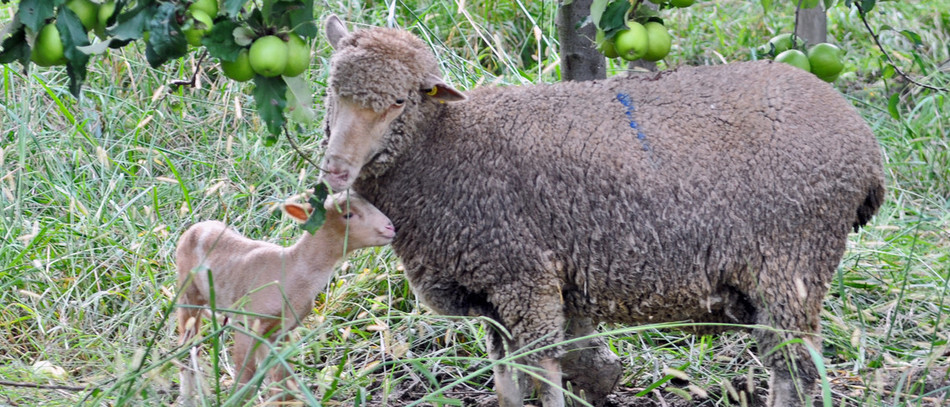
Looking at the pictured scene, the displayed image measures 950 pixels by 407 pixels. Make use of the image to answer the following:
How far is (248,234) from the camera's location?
4.66 m

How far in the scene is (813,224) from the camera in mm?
3057

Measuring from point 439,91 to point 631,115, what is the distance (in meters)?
0.63

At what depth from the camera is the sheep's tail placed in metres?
3.16

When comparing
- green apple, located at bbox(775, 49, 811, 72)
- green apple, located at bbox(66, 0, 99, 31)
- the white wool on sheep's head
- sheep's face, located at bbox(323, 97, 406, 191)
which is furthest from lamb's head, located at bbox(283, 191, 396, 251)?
green apple, located at bbox(775, 49, 811, 72)

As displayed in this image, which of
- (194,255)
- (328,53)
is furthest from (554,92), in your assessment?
(328,53)

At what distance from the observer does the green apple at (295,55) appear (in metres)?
2.26

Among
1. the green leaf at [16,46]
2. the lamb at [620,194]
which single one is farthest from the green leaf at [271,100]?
the lamb at [620,194]

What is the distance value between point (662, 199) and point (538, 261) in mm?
437

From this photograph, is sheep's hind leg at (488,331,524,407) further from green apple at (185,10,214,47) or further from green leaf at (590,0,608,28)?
green apple at (185,10,214,47)

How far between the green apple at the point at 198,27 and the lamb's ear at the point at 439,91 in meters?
0.96

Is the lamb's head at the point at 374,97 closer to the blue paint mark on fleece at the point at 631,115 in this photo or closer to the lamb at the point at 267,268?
the lamb at the point at 267,268

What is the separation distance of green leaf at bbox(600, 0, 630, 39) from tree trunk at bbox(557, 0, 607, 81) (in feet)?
2.89

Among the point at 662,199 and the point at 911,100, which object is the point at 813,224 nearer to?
the point at 662,199

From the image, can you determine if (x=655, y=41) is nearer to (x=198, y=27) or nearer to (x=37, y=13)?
(x=198, y=27)
